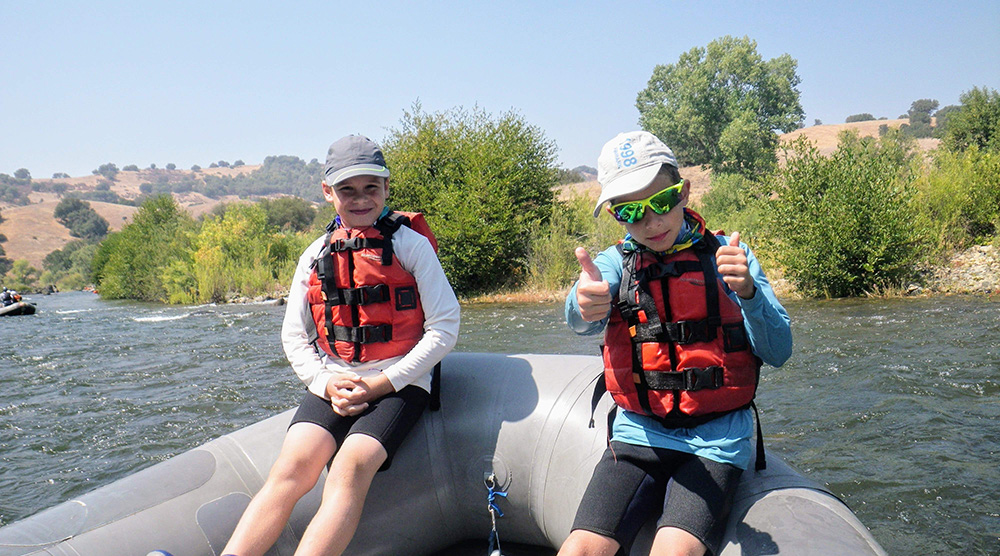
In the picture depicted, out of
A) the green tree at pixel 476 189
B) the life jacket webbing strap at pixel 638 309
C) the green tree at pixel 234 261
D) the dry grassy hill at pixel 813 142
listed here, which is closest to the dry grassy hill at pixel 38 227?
the green tree at pixel 234 261

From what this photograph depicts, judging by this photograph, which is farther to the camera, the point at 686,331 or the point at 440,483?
the point at 440,483

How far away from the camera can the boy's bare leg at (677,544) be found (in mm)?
1499

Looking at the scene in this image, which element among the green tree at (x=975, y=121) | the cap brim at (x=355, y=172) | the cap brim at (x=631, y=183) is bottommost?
the cap brim at (x=631, y=183)

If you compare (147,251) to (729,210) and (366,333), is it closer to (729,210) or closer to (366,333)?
(729,210)

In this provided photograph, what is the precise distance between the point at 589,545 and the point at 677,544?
197 mm

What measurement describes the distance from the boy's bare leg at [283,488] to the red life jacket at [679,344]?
86 cm

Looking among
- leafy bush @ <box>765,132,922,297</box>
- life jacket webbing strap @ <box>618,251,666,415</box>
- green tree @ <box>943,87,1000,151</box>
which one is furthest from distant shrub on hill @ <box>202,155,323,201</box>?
life jacket webbing strap @ <box>618,251,666,415</box>

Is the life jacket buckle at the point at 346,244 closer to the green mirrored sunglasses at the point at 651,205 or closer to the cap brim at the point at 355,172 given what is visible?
the cap brim at the point at 355,172

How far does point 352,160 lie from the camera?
2205 mm

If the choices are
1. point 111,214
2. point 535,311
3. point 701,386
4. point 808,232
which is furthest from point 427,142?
point 111,214

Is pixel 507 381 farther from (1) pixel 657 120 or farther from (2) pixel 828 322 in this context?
(1) pixel 657 120

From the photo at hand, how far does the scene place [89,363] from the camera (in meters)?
7.91

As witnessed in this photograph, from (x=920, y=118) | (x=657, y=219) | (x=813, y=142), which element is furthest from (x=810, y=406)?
(x=920, y=118)

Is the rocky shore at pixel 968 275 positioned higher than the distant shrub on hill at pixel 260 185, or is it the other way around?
the distant shrub on hill at pixel 260 185
